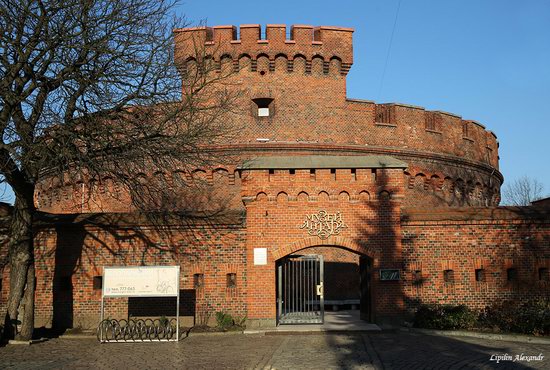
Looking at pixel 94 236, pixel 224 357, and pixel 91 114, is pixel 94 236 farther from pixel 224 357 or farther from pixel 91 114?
pixel 224 357

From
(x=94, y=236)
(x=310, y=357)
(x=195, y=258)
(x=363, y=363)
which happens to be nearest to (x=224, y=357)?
(x=310, y=357)

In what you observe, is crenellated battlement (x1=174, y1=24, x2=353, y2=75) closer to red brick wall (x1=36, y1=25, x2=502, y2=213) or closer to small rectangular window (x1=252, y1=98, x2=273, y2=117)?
red brick wall (x1=36, y1=25, x2=502, y2=213)

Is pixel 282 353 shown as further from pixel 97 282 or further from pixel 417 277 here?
pixel 97 282

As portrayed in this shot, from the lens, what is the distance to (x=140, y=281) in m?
13.7

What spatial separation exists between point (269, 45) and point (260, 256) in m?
9.84

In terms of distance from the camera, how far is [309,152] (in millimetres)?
21516

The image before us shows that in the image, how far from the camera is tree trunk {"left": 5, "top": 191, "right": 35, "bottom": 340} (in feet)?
43.0

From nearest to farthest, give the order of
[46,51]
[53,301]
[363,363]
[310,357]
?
[363,363]
[310,357]
[46,51]
[53,301]

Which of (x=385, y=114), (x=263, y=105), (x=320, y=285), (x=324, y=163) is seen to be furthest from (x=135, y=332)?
(x=385, y=114)

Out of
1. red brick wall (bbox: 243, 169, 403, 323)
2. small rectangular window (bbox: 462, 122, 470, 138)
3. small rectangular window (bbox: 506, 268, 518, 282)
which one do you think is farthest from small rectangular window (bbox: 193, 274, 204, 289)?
small rectangular window (bbox: 462, 122, 470, 138)

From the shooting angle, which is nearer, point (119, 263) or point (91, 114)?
point (91, 114)

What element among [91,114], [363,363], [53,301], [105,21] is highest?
[105,21]

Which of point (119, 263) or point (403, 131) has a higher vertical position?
point (403, 131)

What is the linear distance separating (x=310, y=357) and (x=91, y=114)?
7.23 m
